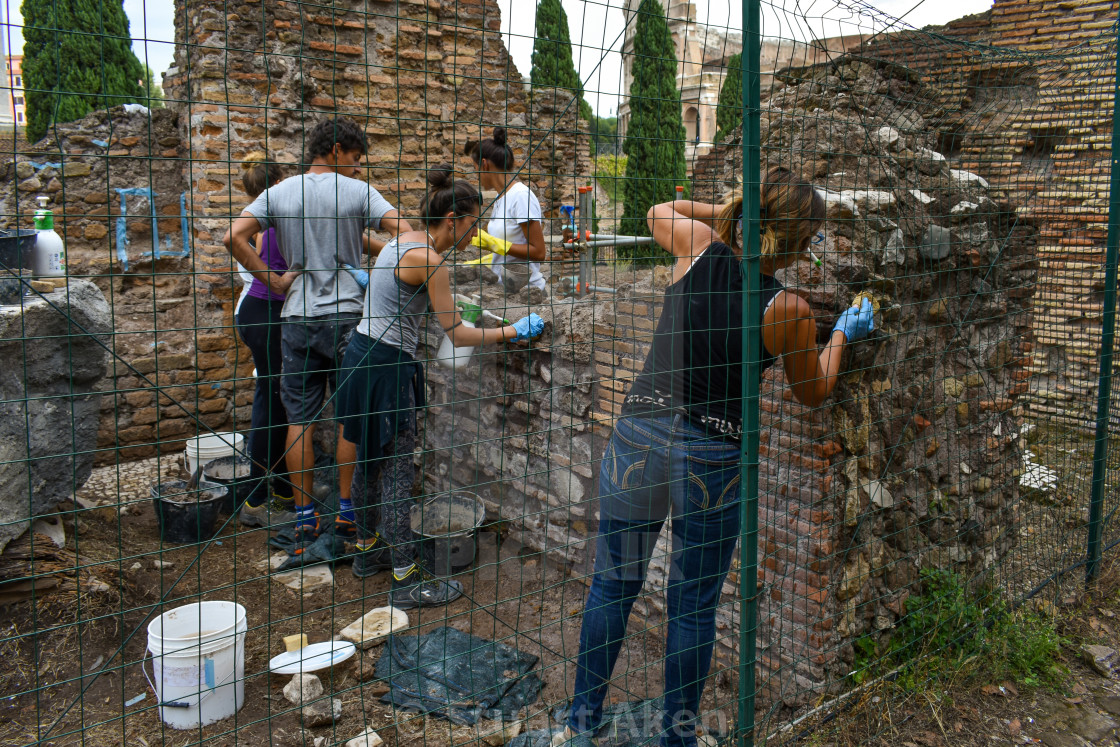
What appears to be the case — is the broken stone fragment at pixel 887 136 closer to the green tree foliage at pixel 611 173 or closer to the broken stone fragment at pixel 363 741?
the green tree foliage at pixel 611 173

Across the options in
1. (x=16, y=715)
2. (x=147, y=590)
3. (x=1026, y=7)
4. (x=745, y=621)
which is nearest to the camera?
(x=745, y=621)

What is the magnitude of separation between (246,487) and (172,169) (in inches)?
109

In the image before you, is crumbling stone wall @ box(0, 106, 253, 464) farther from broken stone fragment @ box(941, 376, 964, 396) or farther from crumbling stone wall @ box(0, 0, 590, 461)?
broken stone fragment @ box(941, 376, 964, 396)

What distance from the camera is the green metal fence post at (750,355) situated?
1.98 meters

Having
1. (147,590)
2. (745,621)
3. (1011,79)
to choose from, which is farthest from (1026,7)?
(147,590)

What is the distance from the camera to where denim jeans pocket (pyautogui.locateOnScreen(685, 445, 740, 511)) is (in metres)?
2.19

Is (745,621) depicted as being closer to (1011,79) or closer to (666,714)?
(666,714)

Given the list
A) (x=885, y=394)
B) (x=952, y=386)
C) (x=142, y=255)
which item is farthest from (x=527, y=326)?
(x=142, y=255)

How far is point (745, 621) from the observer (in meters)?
2.15

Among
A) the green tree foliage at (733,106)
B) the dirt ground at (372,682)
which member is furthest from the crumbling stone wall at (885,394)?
the dirt ground at (372,682)

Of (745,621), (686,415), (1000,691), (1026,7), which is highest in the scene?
(1026,7)

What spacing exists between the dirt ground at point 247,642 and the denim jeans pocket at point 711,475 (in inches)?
16.6

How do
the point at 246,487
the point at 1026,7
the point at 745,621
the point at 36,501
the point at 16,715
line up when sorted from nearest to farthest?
the point at 745,621 → the point at 16,715 → the point at 36,501 → the point at 246,487 → the point at 1026,7

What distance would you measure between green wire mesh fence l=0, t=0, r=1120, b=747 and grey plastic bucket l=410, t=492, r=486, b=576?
0.02 metres
